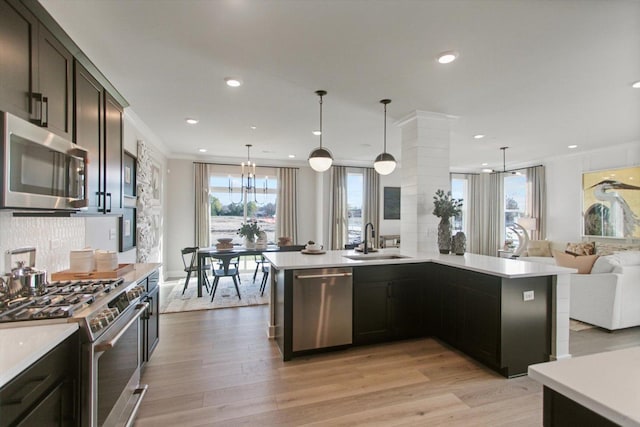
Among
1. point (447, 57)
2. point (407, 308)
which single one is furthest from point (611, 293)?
point (447, 57)

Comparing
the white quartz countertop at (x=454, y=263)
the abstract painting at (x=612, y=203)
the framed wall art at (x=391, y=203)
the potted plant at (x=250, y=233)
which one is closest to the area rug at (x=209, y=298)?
the potted plant at (x=250, y=233)

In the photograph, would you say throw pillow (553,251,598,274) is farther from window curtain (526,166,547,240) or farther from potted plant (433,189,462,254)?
window curtain (526,166,547,240)

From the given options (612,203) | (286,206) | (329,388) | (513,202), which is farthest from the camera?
(513,202)

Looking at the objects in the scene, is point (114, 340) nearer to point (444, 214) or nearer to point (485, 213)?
point (444, 214)

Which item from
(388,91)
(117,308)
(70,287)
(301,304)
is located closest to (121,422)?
(117,308)

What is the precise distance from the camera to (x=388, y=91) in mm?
3270

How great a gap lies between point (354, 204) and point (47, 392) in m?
7.05

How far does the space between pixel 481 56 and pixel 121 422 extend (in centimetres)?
374

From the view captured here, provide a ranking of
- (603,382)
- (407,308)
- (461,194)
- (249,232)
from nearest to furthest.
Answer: (603,382), (407,308), (249,232), (461,194)

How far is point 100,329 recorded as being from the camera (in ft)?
5.13

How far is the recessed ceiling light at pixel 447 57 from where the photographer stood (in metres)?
2.48

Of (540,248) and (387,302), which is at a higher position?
(540,248)

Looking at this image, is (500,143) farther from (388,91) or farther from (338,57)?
(338,57)

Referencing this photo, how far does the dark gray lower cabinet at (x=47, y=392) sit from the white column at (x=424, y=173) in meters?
3.44
